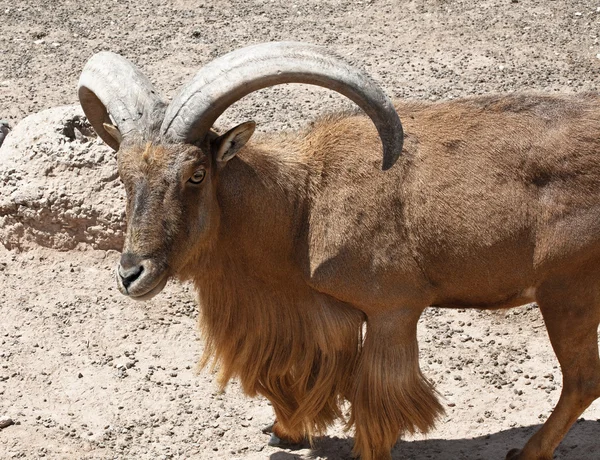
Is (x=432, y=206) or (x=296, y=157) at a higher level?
(x=296, y=157)

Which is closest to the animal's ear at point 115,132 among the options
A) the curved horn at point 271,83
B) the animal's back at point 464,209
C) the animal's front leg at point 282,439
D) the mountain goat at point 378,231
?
the mountain goat at point 378,231

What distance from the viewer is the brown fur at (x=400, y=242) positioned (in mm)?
7066

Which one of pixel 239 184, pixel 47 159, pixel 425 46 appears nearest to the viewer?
pixel 239 184

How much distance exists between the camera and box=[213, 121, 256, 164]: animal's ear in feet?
22.0

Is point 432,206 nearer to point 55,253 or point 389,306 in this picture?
point 389,306

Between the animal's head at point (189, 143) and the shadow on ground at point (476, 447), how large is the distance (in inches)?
101

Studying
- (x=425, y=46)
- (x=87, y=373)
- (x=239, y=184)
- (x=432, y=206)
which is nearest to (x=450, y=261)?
(x=432, y=206)

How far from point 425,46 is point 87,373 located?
306 inches

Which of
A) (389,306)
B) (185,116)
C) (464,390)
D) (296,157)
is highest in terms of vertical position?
(185,116)

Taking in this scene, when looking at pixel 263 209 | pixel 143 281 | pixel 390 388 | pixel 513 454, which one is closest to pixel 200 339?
pixel 263 209

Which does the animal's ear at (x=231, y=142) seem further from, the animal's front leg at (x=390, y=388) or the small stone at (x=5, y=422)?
the small stone at (x=5, y=422)

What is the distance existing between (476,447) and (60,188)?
5.41 m

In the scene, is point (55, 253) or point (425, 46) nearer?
point (55, 253)

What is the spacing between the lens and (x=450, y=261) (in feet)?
23.6
